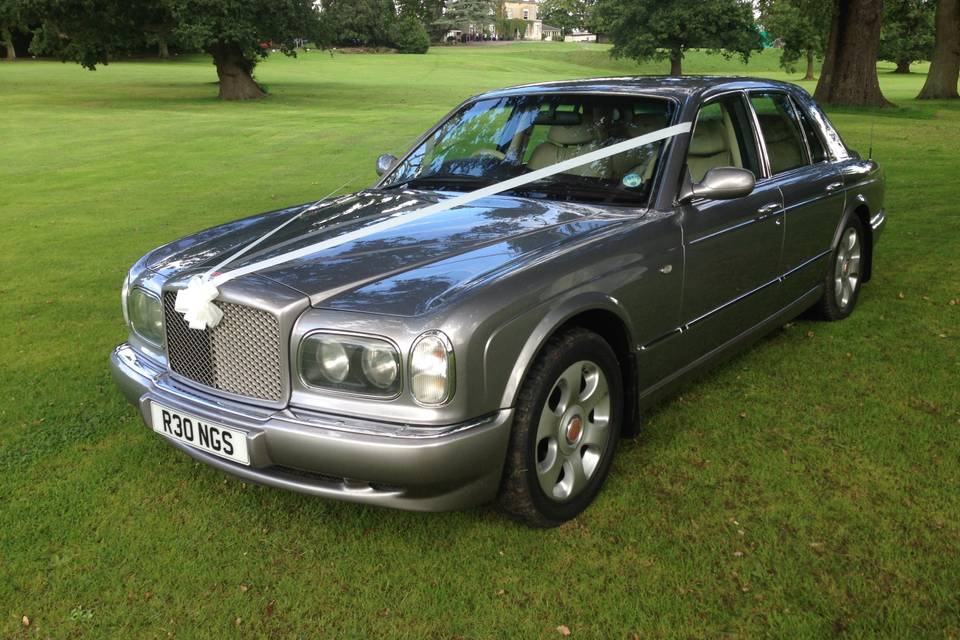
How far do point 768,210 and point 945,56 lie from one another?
3218 centimetres

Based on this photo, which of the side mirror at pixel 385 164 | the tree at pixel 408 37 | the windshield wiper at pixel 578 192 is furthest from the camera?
→ the tree at pixel 408 37

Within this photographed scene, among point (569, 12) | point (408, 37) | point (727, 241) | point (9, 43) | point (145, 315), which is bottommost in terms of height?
point (145, 315)

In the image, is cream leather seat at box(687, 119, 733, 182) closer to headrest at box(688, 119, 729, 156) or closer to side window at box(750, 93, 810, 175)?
headrest at box(688, 119, 729, 156)

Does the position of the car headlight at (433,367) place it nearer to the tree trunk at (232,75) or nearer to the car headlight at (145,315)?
the car headlight at (145,315)

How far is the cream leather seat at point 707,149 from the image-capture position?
4117mm

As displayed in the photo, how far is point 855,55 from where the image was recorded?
25250 mm

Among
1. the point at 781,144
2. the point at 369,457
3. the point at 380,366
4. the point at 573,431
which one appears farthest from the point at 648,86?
the point at 369,457

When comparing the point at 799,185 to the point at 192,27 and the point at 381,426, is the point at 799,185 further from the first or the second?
the point at 192,27

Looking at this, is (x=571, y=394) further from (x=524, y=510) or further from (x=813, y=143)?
(x=813, y=143)

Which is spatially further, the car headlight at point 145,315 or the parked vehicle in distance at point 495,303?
the car headlight at point 145,315

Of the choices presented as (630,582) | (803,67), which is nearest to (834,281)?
(630,582)

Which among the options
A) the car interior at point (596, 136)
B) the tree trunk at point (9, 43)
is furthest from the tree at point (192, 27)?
the tree trunk at point (9, 43)

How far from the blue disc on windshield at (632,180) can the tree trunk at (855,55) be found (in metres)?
24.1

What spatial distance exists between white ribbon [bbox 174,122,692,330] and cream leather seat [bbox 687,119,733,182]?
14cm
